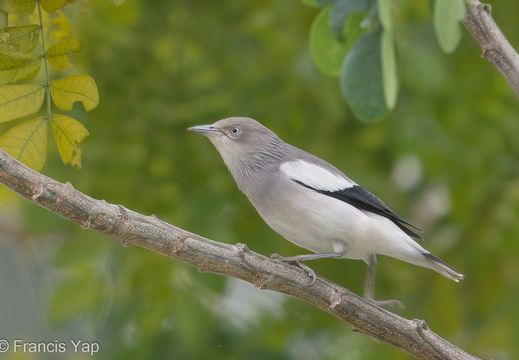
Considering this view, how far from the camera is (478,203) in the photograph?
6.98 metres

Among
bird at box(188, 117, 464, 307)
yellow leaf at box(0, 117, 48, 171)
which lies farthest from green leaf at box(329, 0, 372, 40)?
yellow leaf at box(0, 117, 48, 171)

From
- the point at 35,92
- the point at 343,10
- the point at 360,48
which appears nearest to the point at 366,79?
the point at 360,48

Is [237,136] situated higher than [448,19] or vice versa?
[448,19]

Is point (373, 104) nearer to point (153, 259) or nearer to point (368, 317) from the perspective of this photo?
point (368, 317)

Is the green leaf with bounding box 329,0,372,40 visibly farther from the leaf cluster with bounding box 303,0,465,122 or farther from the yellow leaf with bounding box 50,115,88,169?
the yellow leaf with bounding box 50,115,88,169

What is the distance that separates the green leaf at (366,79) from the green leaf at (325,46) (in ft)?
0.85

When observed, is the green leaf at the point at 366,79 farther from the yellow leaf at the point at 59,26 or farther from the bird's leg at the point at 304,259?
the yellow leaf at the point at 59,26

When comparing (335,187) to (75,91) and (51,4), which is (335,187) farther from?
(51,4)

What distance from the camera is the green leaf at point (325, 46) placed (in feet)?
13.6

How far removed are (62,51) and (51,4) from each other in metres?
0.27

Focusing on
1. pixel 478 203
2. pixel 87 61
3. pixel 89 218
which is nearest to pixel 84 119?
pixel 87 61

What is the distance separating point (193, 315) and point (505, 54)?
3282 millimetres

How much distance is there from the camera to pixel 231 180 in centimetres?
601

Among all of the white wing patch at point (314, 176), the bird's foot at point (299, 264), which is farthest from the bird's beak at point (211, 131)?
the bird's foot at point (299, 264)
